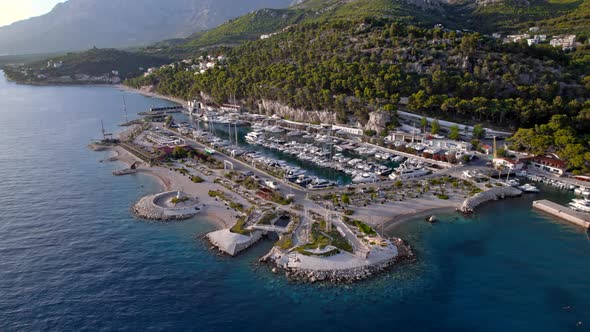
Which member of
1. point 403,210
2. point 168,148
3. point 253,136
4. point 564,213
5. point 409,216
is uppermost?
point 168,148

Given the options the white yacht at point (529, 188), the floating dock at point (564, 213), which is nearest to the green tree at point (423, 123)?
the white yacht at point (529, 188)

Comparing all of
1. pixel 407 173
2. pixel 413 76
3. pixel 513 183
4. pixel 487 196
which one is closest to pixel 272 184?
pixel 407 173

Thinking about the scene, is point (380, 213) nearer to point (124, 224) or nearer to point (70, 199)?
point (124, 224)

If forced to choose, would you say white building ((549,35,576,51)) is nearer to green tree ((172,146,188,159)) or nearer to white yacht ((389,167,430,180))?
white yacht ((389,167,430,180))

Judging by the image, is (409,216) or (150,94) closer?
(409,216)

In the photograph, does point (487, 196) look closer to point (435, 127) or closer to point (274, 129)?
point (435, 127)

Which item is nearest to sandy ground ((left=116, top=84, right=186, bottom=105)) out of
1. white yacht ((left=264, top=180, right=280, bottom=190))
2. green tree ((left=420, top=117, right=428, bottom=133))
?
green tree ((left=420, top=117, right=428, bottom=133))
